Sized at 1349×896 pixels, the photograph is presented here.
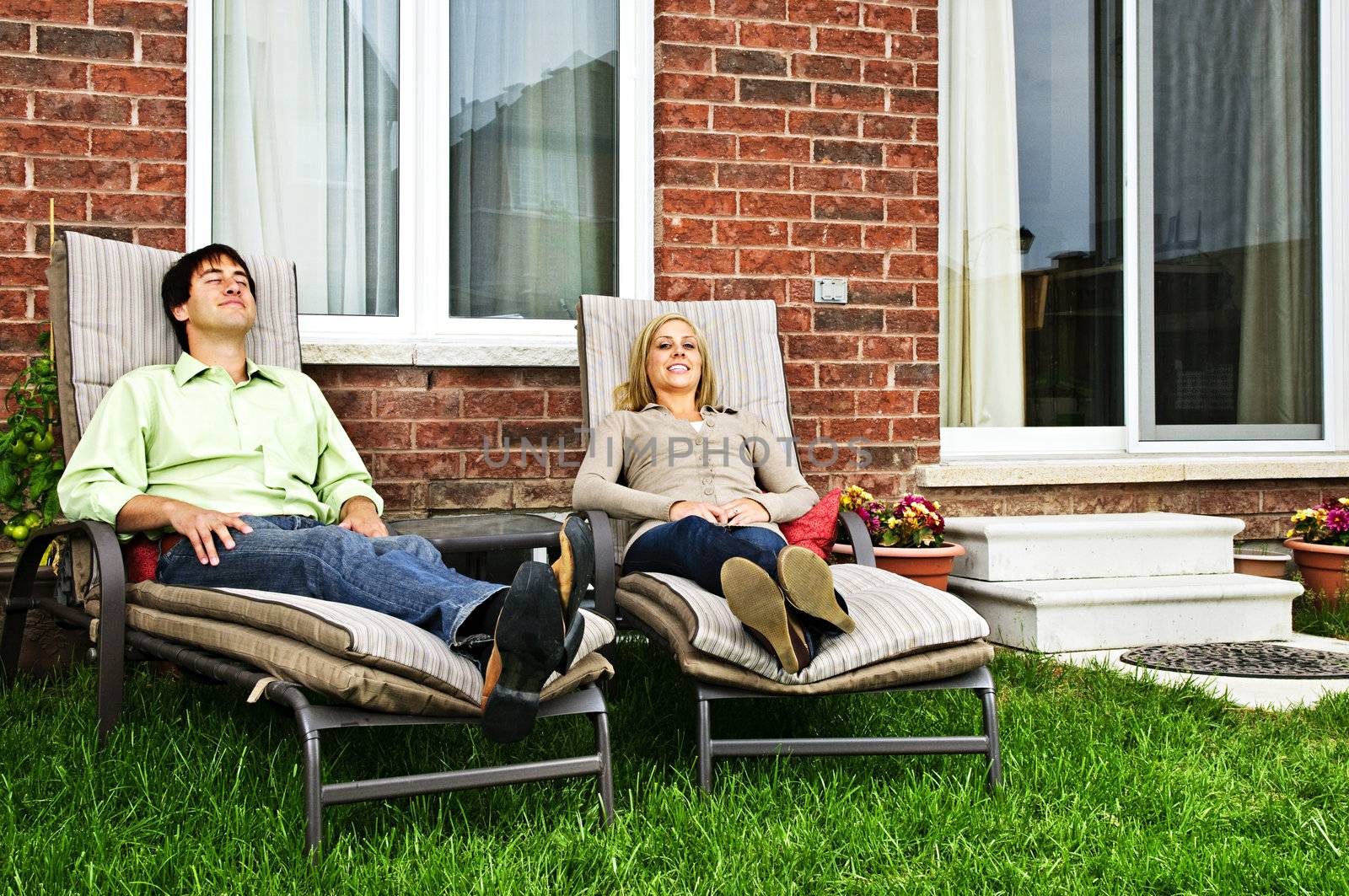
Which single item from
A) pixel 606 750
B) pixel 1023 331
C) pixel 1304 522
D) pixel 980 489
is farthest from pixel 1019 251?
pixel 606 750

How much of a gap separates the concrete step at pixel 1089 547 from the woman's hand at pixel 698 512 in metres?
1.20

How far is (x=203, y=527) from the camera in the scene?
2.59 meters

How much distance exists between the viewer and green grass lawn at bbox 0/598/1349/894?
74.0 inches

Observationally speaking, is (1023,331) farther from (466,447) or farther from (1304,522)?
(466,447)

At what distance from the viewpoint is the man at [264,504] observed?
200 centimetres

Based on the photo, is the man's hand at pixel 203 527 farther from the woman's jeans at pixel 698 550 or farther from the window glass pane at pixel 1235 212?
the window glass pane at pixel 1235 212

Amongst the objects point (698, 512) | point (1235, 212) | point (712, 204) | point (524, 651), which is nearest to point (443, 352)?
point (712, 204)

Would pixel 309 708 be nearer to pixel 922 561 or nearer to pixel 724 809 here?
pixel 724 809

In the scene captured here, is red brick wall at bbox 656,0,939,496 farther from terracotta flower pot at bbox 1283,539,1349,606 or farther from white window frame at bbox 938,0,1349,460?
terracotta flower pot at bbox 1283,539,1349,606

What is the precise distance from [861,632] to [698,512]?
787 mm

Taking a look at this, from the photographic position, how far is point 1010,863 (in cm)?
193

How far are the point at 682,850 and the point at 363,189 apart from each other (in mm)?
2601

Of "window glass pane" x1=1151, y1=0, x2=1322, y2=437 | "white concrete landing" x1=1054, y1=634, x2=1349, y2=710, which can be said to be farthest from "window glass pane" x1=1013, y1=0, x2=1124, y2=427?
"white concrete landing" x1=1054, y1=634, x2=1349, y2=710

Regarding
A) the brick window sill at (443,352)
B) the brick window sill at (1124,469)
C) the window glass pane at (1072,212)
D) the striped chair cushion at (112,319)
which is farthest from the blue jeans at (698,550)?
the window glass pane at (1072,212)
